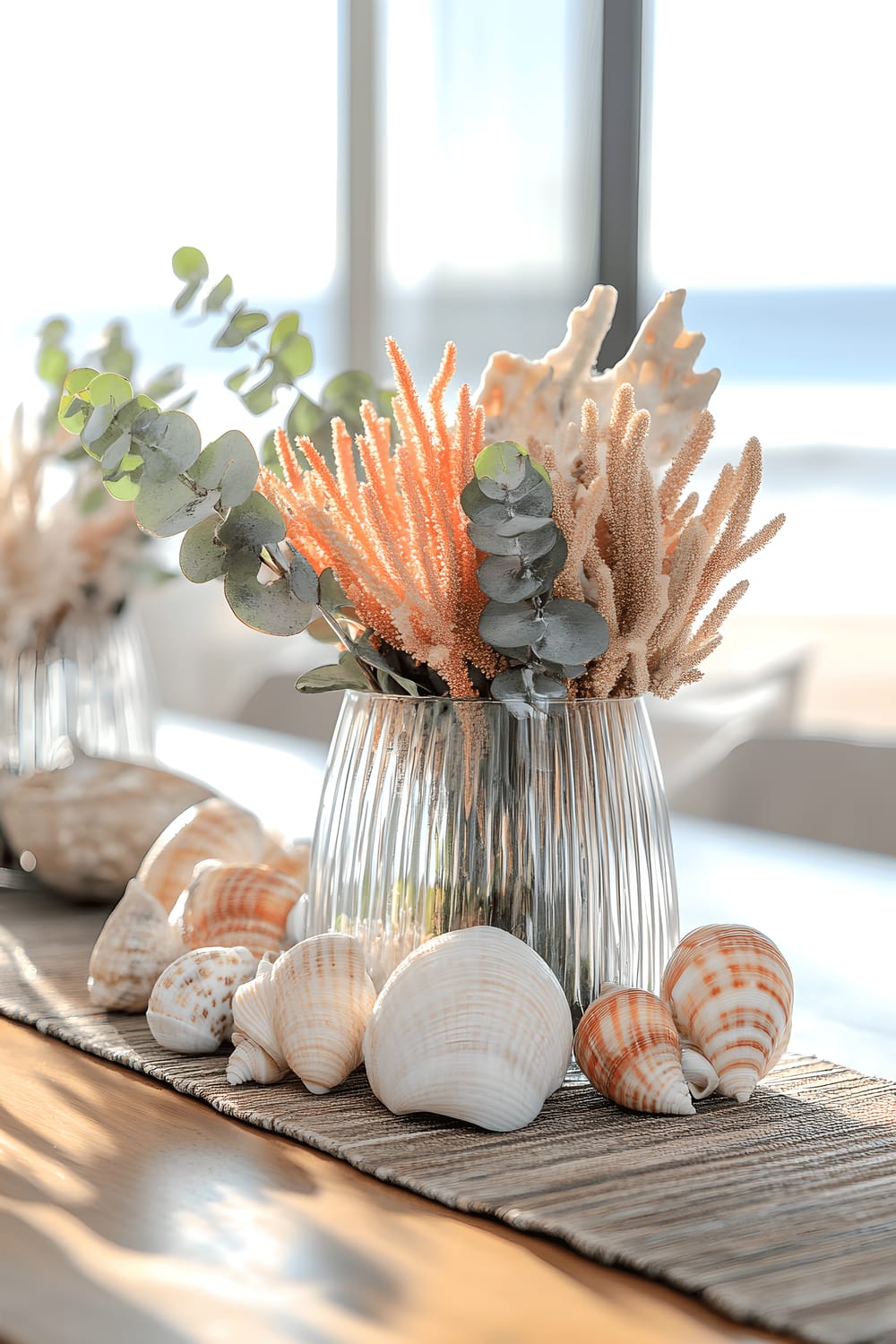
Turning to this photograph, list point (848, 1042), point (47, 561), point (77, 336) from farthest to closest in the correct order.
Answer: point (77, 336), point (47, 561), point (848, 1042)

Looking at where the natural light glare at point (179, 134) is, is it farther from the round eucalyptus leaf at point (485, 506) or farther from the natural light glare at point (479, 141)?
the round eucalyptus leaf at point (485, 506)

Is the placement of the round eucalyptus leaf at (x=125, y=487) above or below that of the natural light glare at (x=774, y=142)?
below

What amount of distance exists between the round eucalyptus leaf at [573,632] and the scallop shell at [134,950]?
210 millimetres

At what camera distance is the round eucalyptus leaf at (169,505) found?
1.79ft

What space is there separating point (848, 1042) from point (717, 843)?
47 centimetres

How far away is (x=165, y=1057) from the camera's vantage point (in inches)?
23.4

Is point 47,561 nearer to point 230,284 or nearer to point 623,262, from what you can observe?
point 230,284

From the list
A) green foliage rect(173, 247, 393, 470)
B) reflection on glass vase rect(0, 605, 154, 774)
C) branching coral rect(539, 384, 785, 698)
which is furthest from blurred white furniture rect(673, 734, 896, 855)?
branching coral rect(539, 384, 785, 698)

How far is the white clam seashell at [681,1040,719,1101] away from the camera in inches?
21.5

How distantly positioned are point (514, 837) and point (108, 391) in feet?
0.70

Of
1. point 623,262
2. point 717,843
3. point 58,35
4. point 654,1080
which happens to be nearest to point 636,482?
point 654,1080

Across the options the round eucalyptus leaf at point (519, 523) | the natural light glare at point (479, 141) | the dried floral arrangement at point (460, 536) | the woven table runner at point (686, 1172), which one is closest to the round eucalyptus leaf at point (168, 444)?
the dried floral arrangement at point (460, 536)

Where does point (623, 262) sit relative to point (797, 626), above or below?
above

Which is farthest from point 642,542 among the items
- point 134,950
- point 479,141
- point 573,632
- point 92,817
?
point 479,141
